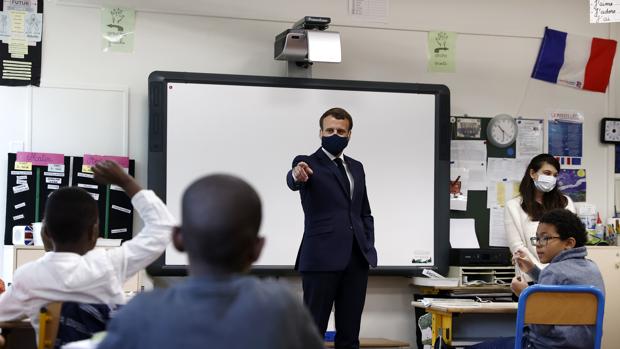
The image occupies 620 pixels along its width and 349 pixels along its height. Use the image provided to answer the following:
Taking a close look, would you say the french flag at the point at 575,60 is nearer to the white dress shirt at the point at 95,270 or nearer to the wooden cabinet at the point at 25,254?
the wooden cabinet at the point at 25,254

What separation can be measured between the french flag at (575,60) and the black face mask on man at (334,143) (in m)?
2.64

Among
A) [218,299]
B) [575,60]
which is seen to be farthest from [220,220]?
[575,60]

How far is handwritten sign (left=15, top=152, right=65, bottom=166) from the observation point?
16.3ft

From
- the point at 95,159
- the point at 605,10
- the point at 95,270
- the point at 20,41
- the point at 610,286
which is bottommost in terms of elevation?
the point at 610,286

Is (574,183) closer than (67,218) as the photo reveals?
No

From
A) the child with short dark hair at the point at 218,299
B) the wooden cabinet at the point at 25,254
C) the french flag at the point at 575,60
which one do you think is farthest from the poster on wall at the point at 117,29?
the child with short dark hair at the point at 218,299

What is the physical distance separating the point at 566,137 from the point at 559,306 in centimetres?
309

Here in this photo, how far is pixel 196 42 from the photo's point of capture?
17.6ft

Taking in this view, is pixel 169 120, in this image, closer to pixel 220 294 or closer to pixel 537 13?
pixel 537 13

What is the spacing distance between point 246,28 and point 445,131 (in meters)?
1.47

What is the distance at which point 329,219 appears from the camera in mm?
3781

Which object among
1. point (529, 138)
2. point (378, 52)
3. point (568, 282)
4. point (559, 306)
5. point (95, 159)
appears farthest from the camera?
point (529, 138)

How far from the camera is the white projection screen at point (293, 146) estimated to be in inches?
203

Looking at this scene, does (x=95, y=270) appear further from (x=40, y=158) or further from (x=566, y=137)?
(x=566, y=137)
